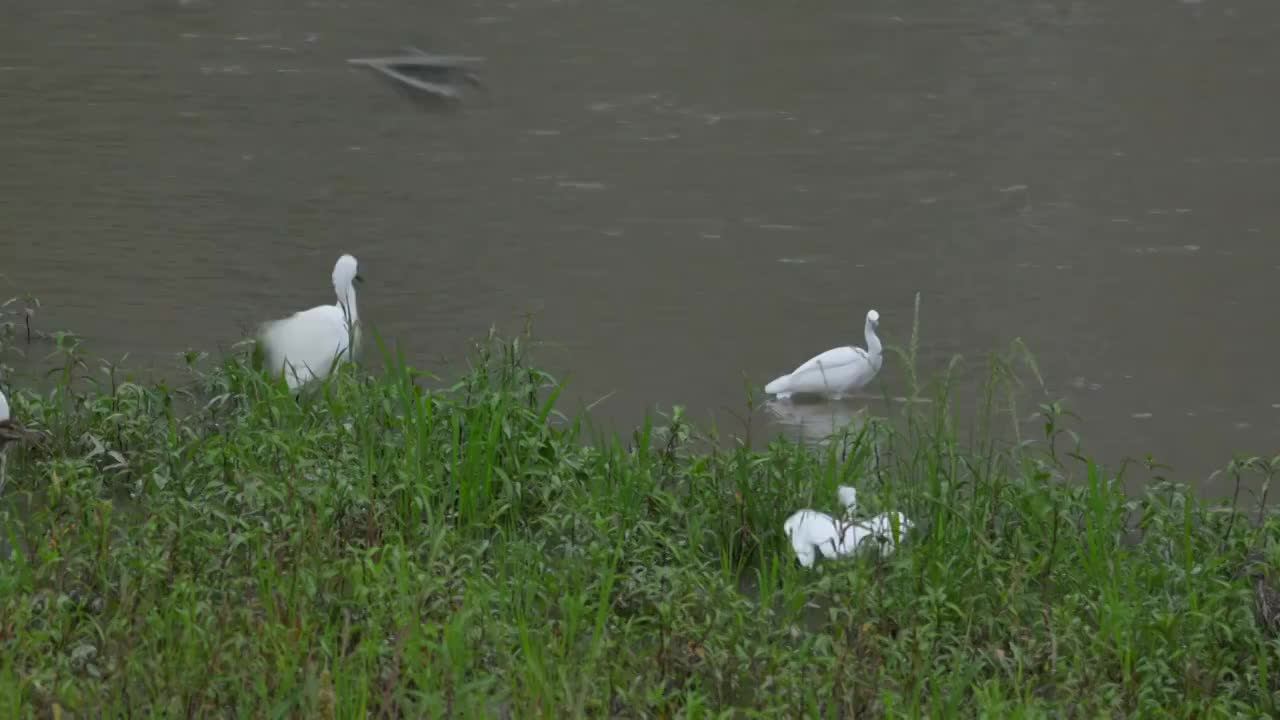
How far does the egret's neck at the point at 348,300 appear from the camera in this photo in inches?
224

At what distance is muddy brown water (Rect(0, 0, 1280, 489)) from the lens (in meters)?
6.28

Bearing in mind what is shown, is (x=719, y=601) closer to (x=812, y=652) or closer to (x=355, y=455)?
(x=812, y=652)

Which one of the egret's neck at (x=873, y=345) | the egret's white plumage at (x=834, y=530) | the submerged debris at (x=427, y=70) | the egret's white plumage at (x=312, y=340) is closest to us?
the egret's white plumage at (x=834, y=530)

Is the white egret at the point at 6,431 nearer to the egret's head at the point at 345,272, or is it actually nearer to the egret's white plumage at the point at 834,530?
the egret's head at the point at 345,272

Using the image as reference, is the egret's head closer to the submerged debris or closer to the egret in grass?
the egret in grass

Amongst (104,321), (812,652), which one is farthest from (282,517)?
(104,321)

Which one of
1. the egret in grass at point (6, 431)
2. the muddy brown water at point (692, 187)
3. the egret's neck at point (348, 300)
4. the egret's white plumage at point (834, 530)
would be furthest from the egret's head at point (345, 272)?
the egret's white plumage at point (834, 530)

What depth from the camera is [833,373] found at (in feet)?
18.8

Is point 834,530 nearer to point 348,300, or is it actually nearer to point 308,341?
point 308,341

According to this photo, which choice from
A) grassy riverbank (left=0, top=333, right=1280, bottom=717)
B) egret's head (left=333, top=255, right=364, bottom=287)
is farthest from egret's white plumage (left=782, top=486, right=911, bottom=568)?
egret's head (left=333, top=255, right=364, bottom=287)

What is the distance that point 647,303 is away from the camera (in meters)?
6.67

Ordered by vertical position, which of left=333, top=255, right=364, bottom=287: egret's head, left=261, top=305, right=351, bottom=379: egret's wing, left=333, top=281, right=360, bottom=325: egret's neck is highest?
left=333, top=255, right=364, bottom=287: egret's head

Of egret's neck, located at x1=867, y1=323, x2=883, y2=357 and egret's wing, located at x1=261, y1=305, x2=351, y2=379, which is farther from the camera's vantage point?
egret's neck, located at x1=867, y1=323, x2=883, y2=357

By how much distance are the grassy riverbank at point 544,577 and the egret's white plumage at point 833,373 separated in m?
0.97
